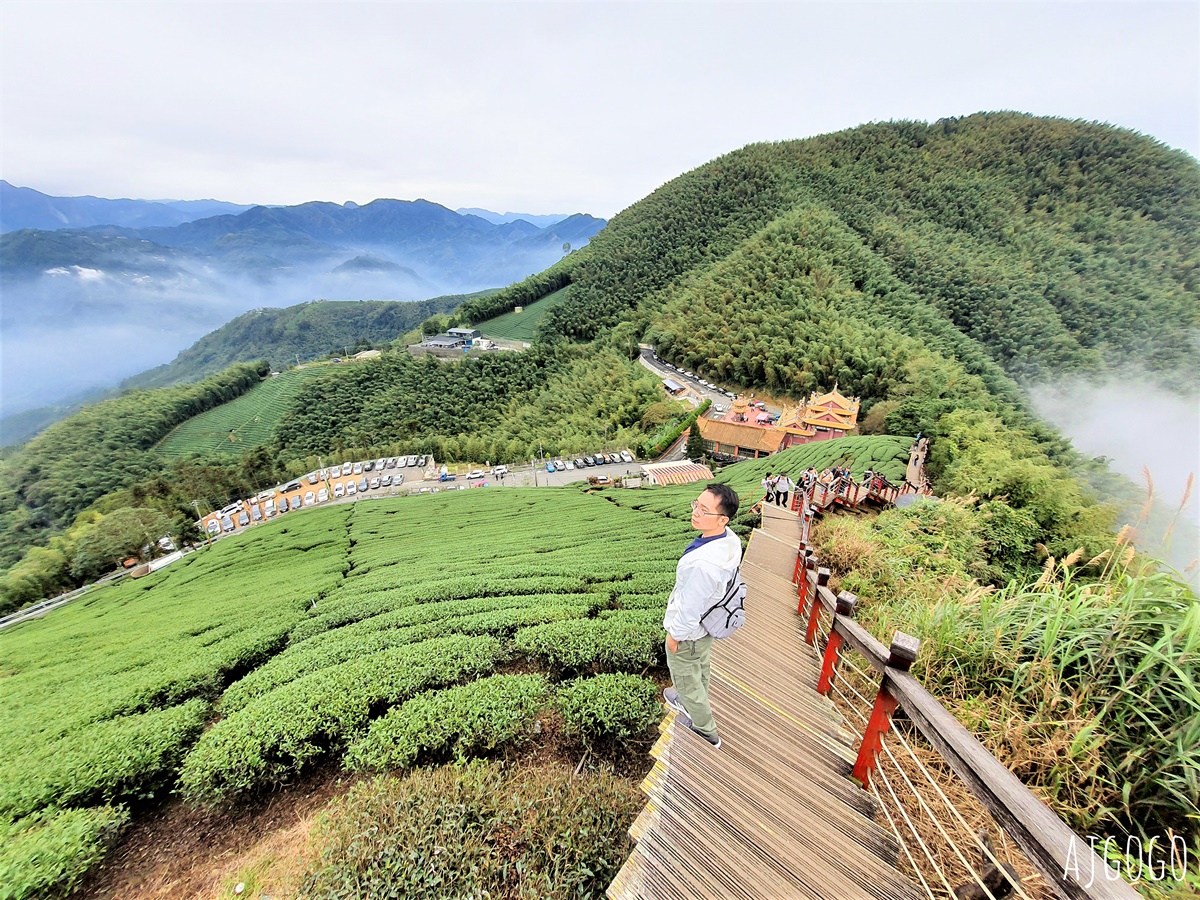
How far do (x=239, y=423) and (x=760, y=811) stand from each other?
76.9 m

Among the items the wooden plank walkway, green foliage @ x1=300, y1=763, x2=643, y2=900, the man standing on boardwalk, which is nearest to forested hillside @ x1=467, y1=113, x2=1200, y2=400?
the wooden plank walkway

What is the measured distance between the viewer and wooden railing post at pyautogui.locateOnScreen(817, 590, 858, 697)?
3.59m

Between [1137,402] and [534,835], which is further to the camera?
[1137,402]

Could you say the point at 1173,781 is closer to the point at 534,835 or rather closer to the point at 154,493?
the point at 534,835

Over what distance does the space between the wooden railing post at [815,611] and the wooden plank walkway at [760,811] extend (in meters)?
0.74

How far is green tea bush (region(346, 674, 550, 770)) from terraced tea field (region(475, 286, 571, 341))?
220 ft

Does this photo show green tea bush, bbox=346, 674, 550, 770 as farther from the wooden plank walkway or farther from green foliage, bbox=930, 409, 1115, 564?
green foliage, bbox=930, 409, 1115, 564

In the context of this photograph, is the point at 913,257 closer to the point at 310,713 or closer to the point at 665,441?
the point at 665,441

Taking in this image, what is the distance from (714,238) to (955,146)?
48.4 metres

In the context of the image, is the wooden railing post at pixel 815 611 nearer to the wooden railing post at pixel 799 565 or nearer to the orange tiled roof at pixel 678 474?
the wooden railing post at pixel 799 565

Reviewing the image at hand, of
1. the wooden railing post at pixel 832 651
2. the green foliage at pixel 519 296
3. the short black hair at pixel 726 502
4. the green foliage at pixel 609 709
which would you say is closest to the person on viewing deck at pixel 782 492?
the wooden railing post at pixel 832 651

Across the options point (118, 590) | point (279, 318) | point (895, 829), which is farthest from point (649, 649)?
point (279, 318)

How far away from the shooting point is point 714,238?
234 feet

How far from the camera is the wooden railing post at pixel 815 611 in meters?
4.66
